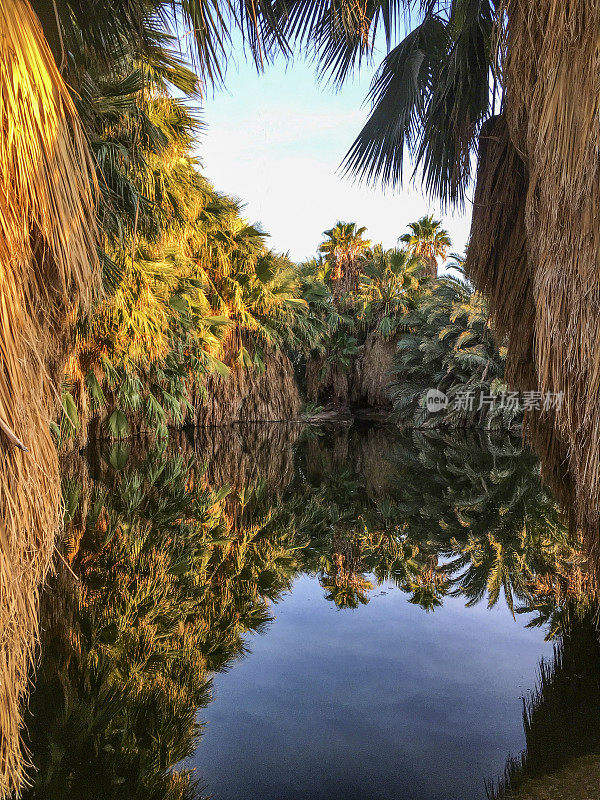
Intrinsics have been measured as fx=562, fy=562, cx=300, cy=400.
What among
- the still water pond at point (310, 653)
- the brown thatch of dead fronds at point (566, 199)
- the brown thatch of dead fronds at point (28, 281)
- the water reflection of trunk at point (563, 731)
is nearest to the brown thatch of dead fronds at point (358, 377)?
the still water pond at point (310, 653)

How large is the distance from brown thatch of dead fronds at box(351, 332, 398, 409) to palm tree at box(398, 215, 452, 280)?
5482 millimetres

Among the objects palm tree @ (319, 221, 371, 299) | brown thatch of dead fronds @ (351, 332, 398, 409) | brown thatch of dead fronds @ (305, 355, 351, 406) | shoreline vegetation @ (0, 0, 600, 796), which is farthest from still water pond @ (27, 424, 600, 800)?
palm tree @ (319, 221, 371, 299)

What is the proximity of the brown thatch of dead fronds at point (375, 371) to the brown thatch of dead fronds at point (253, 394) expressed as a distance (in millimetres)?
3889

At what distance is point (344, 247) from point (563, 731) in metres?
26.2

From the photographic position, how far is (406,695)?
9.29 feet

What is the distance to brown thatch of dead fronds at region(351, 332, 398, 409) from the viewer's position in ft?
77.9

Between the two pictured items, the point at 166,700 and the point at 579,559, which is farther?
the point at 579,559

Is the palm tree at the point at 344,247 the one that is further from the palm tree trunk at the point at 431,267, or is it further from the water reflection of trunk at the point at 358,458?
the water reflection of trunk at the point at 358,458

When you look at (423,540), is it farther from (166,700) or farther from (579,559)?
(166,700)

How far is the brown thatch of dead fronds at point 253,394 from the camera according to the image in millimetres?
18656

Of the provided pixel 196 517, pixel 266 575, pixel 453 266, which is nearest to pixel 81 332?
pixel 196 517

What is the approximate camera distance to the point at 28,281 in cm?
172

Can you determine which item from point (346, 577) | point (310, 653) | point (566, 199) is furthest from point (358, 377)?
point (566, 199)

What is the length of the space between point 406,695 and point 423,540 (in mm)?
2704
